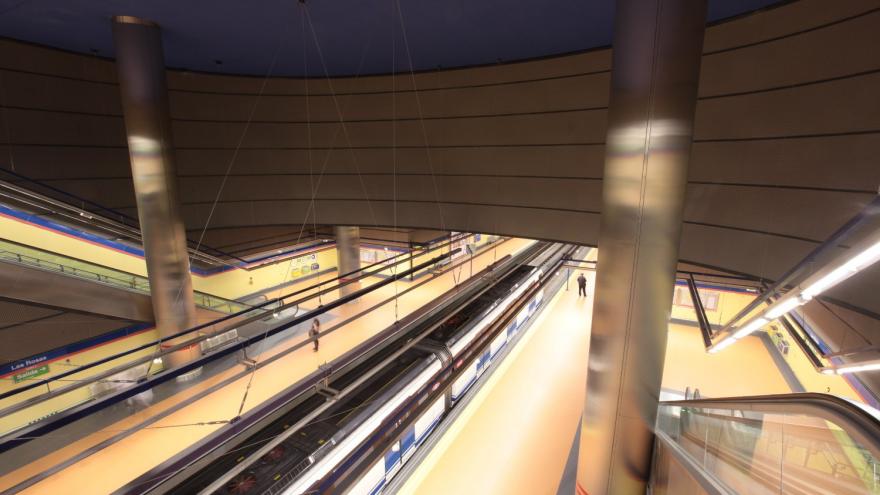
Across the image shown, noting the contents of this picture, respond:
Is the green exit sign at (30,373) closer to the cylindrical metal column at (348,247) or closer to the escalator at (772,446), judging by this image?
the cylindrical metal column at (348,247)

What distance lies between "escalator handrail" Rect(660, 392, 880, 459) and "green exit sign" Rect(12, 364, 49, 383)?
8.55 meters

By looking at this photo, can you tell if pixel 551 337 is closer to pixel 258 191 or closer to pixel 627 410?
pixel 627 410

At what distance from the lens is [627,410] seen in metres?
2.73

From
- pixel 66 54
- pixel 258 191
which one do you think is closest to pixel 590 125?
pixel 258 191

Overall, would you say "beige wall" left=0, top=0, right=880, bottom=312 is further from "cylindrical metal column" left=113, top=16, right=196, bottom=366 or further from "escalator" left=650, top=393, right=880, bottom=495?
"cylindrical metal column" left=113, top=16, right=196, bottom=366

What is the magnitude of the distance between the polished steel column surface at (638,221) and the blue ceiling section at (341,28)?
176 cm

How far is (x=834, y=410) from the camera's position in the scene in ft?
4.13

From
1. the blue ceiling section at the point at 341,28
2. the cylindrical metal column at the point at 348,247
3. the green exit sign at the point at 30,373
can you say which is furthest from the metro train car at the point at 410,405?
the green exit sign at the point at 30,373

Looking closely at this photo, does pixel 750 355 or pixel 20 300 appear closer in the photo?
pixel 20 300

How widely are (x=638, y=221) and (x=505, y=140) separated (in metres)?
3.72

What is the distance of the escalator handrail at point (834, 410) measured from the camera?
1130mm

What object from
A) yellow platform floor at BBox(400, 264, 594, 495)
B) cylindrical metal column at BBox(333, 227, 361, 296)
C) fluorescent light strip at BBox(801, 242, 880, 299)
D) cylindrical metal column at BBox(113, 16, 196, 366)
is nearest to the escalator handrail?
fluorescent light strip at BBox(801, 242, 880, 299)

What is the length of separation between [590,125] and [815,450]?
4.47 meters

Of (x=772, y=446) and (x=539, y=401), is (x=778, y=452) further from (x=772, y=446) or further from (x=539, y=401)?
(x=539, y=401)
